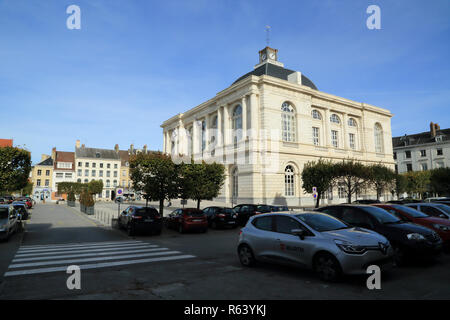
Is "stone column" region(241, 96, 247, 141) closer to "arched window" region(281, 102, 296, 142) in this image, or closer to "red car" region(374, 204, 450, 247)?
"arched window" region(281, 102, 296, 142)

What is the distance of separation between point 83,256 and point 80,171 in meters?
71.0

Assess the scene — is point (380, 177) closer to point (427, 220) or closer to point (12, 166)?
point (427, 220)

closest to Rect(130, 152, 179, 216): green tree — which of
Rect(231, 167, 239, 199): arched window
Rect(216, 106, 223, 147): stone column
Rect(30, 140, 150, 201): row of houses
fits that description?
Rect(231, 167, 239, 199): arched window

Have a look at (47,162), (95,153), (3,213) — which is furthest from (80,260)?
(47,162)

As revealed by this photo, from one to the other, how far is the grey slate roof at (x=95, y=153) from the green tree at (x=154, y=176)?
6103 cm

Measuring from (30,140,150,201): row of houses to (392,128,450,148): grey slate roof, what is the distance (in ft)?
210

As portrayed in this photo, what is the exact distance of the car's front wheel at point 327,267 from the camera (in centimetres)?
588

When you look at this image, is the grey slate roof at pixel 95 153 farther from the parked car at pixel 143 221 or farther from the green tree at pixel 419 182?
the green tree at pixel 419 182

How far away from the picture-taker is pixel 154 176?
1992cm

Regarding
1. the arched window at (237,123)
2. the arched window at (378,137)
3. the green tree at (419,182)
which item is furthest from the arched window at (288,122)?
the arched window at (378,137)
